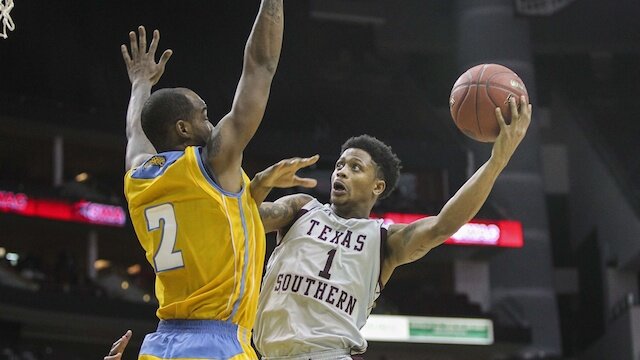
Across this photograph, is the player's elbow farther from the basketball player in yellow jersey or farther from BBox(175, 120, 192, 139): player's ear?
BBox(175, 120, 192, 139): player's ear

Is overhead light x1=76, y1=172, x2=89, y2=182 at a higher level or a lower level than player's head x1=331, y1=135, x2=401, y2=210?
lower

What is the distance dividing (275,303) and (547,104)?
3033 centimetres

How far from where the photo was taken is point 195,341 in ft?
15.1

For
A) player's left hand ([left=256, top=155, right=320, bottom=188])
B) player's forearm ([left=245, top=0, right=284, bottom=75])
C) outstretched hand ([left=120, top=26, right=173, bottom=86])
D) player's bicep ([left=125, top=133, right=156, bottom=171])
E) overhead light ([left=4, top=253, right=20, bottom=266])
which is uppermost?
player's forearm ([left=245, top=0, right=284, bottom=75])

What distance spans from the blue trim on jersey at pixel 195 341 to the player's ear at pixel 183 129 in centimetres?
82

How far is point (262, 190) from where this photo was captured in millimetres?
4941

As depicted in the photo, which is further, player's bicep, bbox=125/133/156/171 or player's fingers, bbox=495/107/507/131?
player's fingers, bbox=495/107/507/131

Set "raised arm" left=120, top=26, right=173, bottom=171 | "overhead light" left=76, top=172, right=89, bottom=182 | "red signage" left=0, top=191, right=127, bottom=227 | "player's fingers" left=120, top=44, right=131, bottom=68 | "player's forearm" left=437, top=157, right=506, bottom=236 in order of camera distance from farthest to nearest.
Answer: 1. "overhead light" left=76, top=172, right=89, bottom=182
2. "red signage" left=0, top=191, right=127, bottom=227
3. "player's fingers" left=120, top=44, right=131, bottom=68
4. "player's forearm" left=437, top=157, right=506, bottom=236
5. "raised arm" left=120, top=26, right=173, bottom=171

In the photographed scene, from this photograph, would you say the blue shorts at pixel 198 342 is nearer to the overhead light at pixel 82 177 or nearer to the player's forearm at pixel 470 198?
the player's forearm at pixel 470 198

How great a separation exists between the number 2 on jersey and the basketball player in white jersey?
3.88ft

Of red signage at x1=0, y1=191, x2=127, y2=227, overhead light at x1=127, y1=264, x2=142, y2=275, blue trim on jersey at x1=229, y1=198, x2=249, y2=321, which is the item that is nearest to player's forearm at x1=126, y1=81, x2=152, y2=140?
blue trim on jersey at x1=229, y1=198, x2=249, y2=321

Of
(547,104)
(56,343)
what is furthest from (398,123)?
(56,343)

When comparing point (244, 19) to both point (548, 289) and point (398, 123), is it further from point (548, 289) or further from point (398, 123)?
point (548, 289)

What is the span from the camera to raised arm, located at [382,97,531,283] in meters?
5.45
